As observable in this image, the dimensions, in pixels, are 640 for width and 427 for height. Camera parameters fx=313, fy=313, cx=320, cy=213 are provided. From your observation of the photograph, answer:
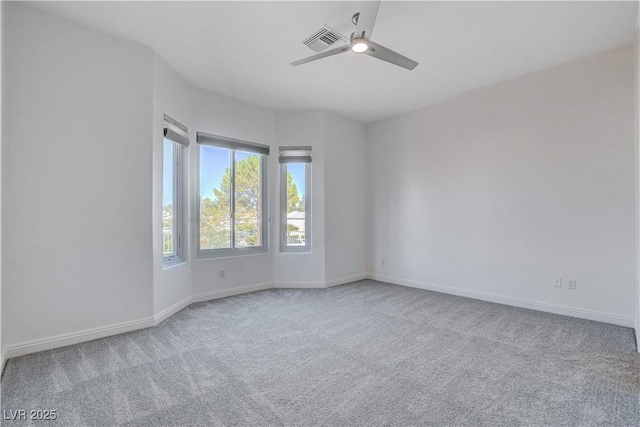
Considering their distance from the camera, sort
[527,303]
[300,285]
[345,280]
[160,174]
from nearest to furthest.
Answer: [160,174] → [527,303] → [300,285] → [345,280]

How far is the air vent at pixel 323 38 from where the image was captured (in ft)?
8.22

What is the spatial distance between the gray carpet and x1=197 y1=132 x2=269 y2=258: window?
123 centimetres

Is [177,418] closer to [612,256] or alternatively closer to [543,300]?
[543,300]

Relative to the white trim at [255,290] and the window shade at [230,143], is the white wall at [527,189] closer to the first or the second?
the white trim at [255,290]

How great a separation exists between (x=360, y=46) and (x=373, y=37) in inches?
27.6

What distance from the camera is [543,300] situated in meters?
3.65

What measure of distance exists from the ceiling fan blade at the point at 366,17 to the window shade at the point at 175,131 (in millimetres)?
2269

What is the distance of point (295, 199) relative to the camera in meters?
5.00

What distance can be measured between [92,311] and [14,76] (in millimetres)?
2034

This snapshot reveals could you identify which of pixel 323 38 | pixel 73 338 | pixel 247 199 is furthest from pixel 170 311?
pixel 323 38

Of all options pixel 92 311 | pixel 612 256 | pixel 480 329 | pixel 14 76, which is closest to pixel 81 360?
pixel 92 311

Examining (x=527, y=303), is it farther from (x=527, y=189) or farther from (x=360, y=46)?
(x=360, y=46)

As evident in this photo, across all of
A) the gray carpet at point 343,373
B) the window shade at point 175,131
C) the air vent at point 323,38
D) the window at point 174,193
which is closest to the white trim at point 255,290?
the gray carpet at point 343,373

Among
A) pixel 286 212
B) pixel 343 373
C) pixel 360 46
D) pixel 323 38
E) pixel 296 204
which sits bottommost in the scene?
pixel 343 373
